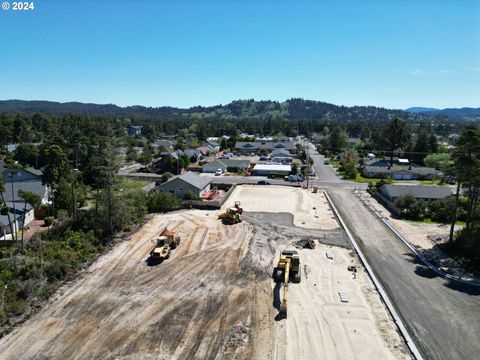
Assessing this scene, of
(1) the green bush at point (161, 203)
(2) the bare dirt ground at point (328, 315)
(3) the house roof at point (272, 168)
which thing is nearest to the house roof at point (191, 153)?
(3) the house roof at point (272, 168)

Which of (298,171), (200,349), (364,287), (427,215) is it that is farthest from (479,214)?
(298,171)

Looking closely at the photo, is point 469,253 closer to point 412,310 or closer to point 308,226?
point 412,310

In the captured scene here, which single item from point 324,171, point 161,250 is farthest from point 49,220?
point 324,171

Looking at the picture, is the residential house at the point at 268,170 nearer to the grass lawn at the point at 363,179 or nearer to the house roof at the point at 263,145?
the grass lawn at the point at 363,179

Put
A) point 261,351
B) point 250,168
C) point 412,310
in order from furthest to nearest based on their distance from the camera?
point 250,168 → point 412,310 → point 261,351

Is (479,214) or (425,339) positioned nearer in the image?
(425,339)

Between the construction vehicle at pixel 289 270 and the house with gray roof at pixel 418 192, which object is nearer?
the construction vehicle at pixel 289 270

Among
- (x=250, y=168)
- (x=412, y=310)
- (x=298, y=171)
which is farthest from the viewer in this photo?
(x=250, y=168)
